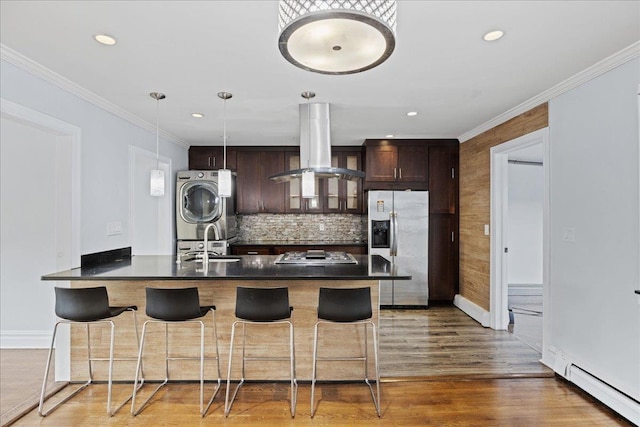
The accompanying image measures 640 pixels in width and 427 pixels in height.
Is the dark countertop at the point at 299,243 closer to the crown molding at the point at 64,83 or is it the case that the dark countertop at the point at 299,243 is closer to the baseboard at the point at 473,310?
the baseboard at the point at 473,310

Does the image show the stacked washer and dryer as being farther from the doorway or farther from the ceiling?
the doorway

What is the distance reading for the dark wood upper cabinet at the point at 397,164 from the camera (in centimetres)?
509

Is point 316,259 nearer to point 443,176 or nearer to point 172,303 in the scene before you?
point 172,303

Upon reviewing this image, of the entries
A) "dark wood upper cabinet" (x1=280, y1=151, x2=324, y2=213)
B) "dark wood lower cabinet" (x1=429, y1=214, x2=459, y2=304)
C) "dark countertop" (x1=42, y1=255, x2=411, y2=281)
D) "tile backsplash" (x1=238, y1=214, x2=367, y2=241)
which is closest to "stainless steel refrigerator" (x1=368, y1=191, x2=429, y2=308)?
"dark wood lower cabinet" (x1=429, y1=214, x2=459, y2=304)

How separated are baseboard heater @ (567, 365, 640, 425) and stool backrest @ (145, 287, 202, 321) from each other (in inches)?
113

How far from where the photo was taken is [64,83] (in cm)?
280

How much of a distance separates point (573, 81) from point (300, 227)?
3977 mm

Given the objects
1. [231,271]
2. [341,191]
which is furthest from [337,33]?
[341,191]

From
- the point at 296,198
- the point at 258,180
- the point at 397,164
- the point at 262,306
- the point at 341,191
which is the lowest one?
the point at 262,306

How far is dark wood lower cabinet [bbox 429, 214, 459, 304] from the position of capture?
5.07 meters

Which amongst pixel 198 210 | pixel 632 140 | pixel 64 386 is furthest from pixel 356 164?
pixel 64 386

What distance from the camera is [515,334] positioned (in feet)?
12.8

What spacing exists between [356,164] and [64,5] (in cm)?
425

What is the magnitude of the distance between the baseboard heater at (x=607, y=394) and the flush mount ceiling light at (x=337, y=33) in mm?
2687
